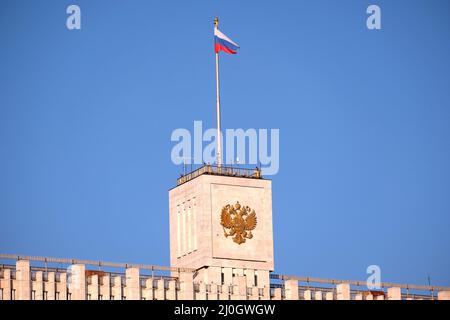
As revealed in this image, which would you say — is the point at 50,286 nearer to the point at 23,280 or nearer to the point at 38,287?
the point at 38,287

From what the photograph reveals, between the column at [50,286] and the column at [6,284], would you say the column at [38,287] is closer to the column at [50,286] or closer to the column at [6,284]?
the column at [50,286]

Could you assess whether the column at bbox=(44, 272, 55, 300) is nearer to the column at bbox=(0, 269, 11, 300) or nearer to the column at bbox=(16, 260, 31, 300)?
the column at bbox=(16, 260, 31, 300)

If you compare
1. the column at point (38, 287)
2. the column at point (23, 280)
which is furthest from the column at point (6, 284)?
the column at point (38, 287)

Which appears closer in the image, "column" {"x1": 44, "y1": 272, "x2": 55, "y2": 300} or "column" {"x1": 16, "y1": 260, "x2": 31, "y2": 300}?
"column" {"x1": 16, "y1": 260, "x2": 31, "y2": 300}

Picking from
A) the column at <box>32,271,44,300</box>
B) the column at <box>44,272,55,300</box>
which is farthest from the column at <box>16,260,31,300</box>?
the column at <box>44,272,55,300</box>

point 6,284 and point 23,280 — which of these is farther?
A: point 23,280

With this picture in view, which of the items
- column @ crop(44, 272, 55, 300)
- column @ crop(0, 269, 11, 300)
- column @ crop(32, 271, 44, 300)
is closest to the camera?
column @ crop(0, 269, 11, 300)

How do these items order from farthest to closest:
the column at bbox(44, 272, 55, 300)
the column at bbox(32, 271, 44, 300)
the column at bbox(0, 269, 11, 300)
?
the column at bbox(44, 272, 55, 300) < the column at bbox(32, 271, 44, 300) < the column at bbox(0, 269, 11, 300)

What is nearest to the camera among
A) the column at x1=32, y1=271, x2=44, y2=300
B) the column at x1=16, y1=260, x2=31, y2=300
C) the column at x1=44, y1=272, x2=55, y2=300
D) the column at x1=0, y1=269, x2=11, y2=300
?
the column at x1=0, y1=269, x2=11, y2=300

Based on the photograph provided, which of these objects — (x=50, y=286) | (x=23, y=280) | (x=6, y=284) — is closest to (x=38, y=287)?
(x=50, y=286)

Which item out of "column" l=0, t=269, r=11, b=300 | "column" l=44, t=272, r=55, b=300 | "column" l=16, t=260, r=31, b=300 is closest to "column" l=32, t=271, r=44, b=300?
"column" l=44, t=272, r=55, b=300
